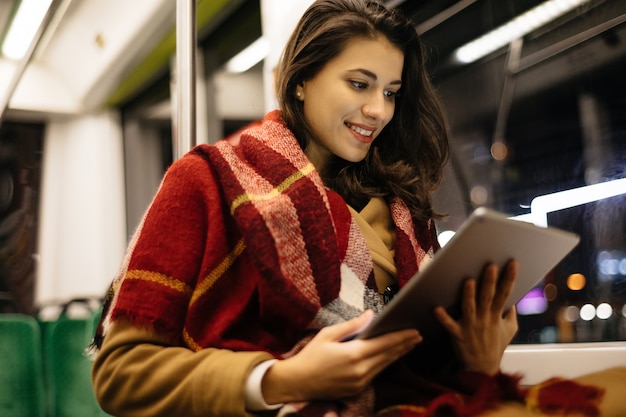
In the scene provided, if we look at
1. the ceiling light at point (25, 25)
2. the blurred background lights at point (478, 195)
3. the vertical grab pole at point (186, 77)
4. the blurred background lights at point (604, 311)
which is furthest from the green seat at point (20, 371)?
the ceiling light at point (25, 25)

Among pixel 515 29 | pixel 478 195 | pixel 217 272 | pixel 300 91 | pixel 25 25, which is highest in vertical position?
pixel 25 25

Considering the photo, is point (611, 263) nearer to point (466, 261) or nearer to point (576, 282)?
point (576, 282)

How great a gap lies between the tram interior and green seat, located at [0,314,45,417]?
91cm

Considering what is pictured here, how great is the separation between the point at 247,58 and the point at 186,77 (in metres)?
0.59

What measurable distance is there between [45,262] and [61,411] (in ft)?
7.38

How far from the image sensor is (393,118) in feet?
4.71

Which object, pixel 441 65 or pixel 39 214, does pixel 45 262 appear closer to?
pixel 39 214

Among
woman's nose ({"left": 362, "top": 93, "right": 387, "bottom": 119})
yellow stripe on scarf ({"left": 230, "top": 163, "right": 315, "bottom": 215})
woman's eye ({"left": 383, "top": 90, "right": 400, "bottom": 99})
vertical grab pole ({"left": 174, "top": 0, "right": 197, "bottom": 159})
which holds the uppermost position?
vertical grab pole ({"left": 174, "top": 0, "right": 197, "bottom": 159})

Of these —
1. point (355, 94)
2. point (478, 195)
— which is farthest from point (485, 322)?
point (478, 195)

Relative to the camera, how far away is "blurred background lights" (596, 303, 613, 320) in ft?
4.84

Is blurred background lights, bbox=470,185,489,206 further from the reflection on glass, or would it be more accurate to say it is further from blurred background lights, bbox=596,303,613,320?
blurred background lights, bbox=596,303,613,320

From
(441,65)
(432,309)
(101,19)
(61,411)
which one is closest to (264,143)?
(432,309)

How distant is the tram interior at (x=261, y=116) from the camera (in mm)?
1527

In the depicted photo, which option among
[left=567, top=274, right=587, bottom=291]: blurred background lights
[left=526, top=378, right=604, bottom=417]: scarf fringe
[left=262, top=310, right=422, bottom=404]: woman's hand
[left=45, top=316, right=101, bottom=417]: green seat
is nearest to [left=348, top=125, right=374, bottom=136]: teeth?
[left=262, top=310, right=422, bottom=404]: woman's hand
